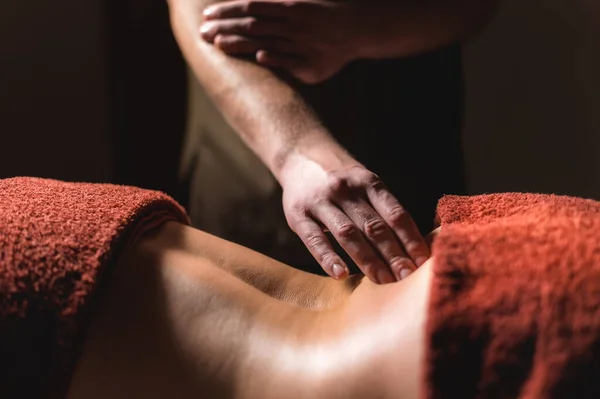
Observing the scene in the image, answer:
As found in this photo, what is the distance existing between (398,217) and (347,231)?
5 cm

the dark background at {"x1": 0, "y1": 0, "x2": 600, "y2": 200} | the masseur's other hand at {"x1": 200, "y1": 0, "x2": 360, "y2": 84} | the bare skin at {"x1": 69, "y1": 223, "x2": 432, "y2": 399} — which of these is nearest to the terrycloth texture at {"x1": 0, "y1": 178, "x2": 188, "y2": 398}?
the bare skin at {"x1": 69, "y1": 223, "x2": 432, "y2": 399}

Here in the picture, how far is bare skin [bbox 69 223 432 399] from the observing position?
400mm

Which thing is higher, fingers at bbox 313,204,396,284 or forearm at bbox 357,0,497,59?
forearm at bbox 357,0,497,59

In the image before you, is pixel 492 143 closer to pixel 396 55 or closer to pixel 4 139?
pixel 396 55

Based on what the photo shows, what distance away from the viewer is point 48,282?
411 millimetres

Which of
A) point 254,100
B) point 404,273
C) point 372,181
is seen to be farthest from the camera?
point 254,100

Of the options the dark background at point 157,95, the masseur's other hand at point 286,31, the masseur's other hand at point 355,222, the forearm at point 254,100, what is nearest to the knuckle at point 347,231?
the masseur's other hand at point 355,222

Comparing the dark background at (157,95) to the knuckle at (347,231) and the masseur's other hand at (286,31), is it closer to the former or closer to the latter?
the masseur's other hand at (286,31)

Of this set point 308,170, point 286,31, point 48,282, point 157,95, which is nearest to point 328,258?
point 308,170

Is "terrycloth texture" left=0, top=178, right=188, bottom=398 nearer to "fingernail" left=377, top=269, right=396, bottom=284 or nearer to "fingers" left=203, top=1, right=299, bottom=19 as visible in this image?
"fingernail" left=377, top=269, right=396, bottom=284

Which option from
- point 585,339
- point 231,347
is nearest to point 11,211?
point 231,347

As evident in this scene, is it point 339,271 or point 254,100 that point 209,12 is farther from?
point 339,271

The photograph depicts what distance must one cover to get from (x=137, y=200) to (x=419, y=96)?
1.78ft

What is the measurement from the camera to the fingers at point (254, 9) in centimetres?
82
